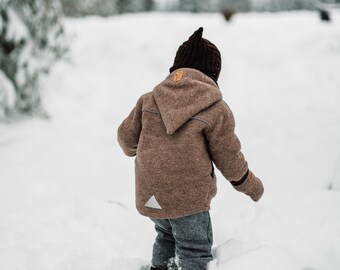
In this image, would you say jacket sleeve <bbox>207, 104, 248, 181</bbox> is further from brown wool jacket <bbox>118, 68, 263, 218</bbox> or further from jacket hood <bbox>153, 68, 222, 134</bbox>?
jacket hood <bbox>153, 68, 222, 134</bbox>

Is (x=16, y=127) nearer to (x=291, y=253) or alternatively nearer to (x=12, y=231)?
(x=12, y=231)

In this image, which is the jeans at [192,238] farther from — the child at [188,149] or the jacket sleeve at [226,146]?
the jacket sleeve at [226,146]

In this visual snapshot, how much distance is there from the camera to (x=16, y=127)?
668 cm

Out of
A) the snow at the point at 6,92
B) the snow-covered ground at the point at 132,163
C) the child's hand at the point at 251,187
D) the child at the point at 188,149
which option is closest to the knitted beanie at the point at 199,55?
the child at the point at 188,149

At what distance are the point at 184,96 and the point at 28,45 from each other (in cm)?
556

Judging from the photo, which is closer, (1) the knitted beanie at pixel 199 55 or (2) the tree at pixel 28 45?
(1) the knitted beanie at pixel 199 55

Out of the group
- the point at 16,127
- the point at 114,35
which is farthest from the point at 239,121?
the point at 114,35

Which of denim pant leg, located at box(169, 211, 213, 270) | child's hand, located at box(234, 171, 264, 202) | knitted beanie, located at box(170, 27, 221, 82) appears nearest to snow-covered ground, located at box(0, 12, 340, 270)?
denim pant leg, located at box(169, 211, 213, 270)

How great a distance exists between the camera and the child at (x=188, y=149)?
1.97 metres

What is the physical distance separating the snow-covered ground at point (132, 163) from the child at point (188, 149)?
0.54 metres

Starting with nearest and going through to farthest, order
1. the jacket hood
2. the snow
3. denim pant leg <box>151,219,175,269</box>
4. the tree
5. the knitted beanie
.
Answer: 1. the jacket hood
2. the knitted beanie
3. denim pant leg <box>151,219,175,269</box>
4. the snow
5. the tree

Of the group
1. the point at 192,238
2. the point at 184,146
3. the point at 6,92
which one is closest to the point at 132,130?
the point at 184,146

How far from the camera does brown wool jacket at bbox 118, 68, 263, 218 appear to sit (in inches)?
77.3

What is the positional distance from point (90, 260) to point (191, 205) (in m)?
1.23
